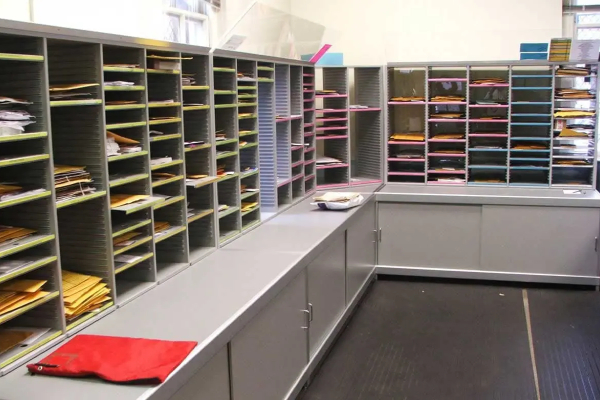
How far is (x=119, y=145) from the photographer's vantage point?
2.37 m

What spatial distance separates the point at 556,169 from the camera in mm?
4934

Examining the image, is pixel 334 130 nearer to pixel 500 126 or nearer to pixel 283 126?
pixel 283 126

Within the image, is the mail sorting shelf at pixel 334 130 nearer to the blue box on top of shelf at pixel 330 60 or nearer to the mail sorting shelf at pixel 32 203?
the blue box on top of shelf at pixel 330 60

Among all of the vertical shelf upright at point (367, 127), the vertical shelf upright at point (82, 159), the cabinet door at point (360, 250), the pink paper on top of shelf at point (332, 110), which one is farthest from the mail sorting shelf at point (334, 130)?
the vertical shelf upright at point (82, 159)

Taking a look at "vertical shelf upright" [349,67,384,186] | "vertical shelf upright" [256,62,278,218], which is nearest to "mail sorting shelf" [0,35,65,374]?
"vertical shelf upright" [256,62,278,218]

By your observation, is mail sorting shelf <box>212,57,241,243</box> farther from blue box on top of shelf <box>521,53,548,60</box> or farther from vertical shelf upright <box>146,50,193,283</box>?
blue box on top of shelf <box>521,53,548,60</box>

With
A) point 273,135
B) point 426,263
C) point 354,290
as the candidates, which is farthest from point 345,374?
point 426,263

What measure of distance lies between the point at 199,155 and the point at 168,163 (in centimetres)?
42

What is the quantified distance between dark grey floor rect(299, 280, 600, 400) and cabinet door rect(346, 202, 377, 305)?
0.60 feet

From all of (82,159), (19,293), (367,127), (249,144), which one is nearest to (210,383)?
(19,293)

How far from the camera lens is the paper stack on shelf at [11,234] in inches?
72.3

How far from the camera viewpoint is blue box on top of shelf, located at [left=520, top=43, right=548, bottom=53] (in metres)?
4.76

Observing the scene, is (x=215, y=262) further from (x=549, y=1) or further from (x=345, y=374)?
(x=549, y=1)

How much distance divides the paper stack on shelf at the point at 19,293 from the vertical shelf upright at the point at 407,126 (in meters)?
3.50
